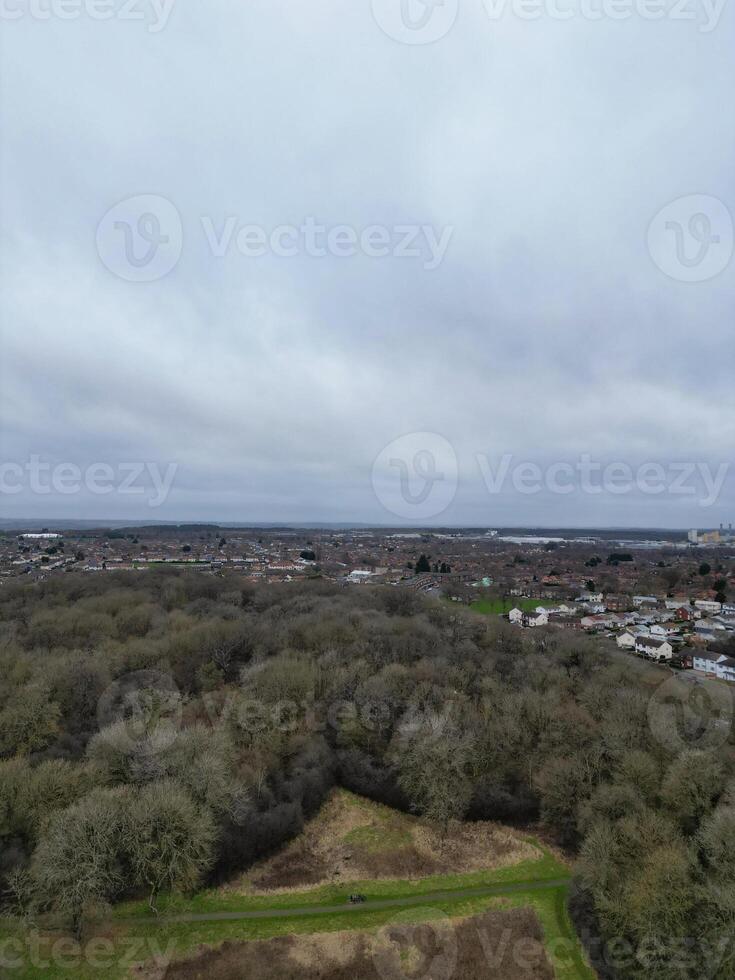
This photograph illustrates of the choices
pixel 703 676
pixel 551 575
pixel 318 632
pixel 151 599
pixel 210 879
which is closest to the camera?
pixel 210 879

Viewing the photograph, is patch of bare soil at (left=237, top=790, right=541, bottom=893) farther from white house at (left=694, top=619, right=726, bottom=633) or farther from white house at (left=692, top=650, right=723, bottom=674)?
white house at (left=694, top=619, right=726, bottom=633)

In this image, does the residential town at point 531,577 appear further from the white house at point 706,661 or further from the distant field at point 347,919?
the distant field at point 347,919

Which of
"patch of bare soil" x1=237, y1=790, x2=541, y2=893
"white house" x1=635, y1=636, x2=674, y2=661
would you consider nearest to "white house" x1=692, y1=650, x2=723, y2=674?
"white house" x1=635, y1=636, x2=674, y2=661

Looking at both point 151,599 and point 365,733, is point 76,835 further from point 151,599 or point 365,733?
point 151,599

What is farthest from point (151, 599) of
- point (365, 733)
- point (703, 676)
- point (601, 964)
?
point (703, 676)

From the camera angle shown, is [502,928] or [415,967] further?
[502,928]

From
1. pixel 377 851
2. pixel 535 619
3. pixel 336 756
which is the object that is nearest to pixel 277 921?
pixel 377 851
